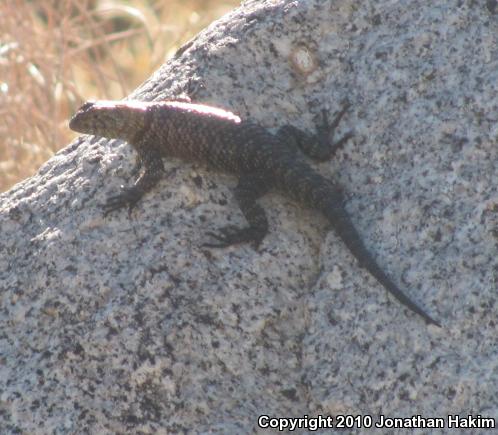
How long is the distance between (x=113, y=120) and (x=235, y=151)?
669 mm

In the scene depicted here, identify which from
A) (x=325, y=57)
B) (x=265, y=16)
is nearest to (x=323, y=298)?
(x=325, y=57)

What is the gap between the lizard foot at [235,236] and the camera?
3.51 meters

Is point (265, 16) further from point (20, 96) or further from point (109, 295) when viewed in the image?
point (20, 96)

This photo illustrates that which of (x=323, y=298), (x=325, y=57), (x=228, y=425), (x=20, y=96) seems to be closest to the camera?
(x=228, y=425)

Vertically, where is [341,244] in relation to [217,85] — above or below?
below

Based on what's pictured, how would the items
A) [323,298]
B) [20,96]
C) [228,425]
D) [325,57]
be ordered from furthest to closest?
[20,96] → [325,57] → [323,298] → [228,425]

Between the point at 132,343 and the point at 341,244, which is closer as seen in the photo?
the point at 132,343

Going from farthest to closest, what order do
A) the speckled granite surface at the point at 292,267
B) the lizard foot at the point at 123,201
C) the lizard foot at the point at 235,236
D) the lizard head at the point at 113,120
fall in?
1. the lizard head at the point at 113,120
2. the lizard foot at the point at 123,201
3. the lizard foot at the point at 235,236
4. the speckled granite surface at the point at 292,267

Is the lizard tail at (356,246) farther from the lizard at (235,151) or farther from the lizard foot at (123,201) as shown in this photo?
the lizard foot at (123,201)

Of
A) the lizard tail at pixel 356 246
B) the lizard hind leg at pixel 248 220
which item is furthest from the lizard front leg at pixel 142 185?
the lizard tail at pixel 356 246

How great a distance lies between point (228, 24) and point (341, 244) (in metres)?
1.36

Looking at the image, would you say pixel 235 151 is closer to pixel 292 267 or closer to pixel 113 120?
pixel 113 120

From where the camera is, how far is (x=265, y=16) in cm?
414

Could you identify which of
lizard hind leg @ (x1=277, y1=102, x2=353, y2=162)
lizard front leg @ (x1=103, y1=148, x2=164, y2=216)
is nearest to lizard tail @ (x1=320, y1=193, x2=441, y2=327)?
lizard hind leg @ (x1=277, y1=102, x2=353, y2=162)
